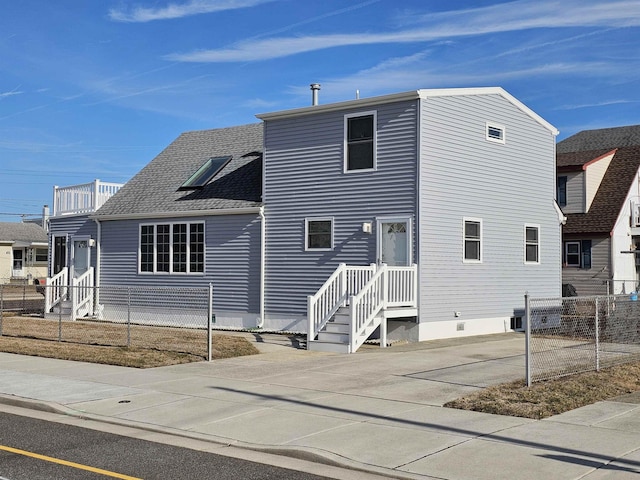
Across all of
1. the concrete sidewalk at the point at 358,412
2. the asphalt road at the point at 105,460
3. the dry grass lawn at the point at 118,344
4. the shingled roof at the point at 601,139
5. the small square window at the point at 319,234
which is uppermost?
the shingled roof at the point at 601,139

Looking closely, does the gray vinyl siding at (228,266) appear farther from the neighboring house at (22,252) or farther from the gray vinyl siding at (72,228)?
the neighboring house at (22,252)

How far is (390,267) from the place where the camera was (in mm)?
18016

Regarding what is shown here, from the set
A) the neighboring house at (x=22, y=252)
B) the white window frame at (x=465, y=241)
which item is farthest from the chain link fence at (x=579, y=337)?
the neighboring house at (x=22, y=252)

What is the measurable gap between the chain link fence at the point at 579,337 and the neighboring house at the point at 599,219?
13.9 m

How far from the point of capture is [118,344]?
703 inches

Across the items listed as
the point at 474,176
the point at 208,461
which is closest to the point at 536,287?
the point at 474,176

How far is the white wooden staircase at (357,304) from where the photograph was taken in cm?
1702

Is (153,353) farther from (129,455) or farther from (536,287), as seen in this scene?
(536,287)

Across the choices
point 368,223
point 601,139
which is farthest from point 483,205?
point 601,139

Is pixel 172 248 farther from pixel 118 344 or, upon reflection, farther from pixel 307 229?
pixel 118 344

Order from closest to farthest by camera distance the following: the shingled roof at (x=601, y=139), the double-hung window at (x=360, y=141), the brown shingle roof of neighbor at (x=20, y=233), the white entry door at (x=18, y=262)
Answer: the double-hung window at (x=360, y=141) → the shingled roof at (x=601, y=139) → the brown shingle roof of neighbor at (x=20, y=233) → the white entry door at (x=18, y=262)

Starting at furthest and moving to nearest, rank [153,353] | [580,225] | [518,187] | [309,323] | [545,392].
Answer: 1. [580,225]
2. [518,187]
3. [309,323]
4. [153,353]
5. [545,392]

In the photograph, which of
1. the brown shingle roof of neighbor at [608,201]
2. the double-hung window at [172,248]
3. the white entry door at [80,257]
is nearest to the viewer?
the double-hung window at [172,248]

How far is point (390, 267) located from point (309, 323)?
242 cm
